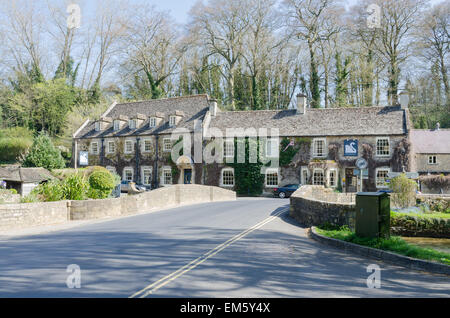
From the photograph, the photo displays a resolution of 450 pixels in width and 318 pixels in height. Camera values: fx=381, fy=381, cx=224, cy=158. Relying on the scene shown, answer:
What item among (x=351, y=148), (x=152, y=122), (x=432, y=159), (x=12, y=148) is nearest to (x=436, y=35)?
(x=432, y=159)

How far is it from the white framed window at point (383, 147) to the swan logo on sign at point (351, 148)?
186 centimetres

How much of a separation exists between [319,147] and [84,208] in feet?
77.0

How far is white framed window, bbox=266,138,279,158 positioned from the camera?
35009 millimetres

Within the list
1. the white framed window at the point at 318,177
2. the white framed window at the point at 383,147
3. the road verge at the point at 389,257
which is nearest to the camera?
the road verge at the point at 389,257

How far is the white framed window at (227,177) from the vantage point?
3600 centimetres

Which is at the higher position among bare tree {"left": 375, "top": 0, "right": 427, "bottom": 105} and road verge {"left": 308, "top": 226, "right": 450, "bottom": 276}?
bare tree {"left": 375, "top": 0, "right": 427, "bottom": 105}

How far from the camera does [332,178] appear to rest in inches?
1310

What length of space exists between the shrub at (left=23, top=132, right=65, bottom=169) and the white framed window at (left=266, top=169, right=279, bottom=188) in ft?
65.4

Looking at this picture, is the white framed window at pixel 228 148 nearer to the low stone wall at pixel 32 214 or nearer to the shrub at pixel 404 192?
the shrub at pixel 404 192

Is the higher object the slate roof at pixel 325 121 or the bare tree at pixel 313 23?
the bare tree at pixel 313 23

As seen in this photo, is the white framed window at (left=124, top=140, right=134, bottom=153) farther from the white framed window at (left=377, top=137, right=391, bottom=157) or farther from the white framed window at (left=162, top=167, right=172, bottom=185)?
the white framed window at (left=377, top=137, right=391, bottom=157)

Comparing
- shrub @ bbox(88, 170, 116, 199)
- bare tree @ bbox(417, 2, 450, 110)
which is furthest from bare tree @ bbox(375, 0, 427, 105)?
shrub @ bbox(88, 170, 116, 199)

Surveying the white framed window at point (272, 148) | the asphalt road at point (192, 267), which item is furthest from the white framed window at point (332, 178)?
the asphalt road at point (192, 267)

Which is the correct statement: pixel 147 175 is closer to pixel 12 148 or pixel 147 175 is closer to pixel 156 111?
pixel 156 111
